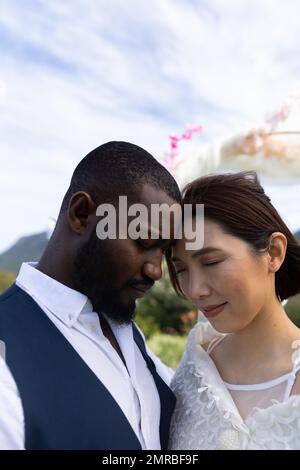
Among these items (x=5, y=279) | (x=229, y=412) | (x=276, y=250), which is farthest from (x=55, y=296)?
(x=5, y=279)

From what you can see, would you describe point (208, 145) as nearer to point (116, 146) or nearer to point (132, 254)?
point (116, 146)

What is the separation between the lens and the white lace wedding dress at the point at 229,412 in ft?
5.78

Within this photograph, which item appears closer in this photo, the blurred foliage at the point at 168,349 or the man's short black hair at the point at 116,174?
the man's short black hair at the point at 116,174

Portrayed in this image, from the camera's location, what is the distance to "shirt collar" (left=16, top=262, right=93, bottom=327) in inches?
72.4

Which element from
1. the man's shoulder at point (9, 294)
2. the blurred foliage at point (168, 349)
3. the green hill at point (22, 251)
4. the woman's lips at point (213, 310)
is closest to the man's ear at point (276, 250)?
the woman's lips at point (213, 310)

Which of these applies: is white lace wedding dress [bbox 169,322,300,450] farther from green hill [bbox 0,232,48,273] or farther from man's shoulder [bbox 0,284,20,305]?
green hill [bbox 0,232,48,273]

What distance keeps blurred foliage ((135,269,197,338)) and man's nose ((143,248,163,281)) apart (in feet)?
24.9

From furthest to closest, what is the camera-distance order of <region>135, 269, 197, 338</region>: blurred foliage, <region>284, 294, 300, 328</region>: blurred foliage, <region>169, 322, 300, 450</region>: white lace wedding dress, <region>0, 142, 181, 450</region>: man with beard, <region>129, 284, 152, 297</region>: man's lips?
<region>135, 269, 197, 338</region>: blurred foliage
<region>284, 294, 300, 328</region>: blurred foliage
<region>129, 284, 152, 297</region>: man's lips
<region>169, 322, 300, 450</region>: white lace wedding dress
<region>0, 142, 181, 450</region>: man with beard

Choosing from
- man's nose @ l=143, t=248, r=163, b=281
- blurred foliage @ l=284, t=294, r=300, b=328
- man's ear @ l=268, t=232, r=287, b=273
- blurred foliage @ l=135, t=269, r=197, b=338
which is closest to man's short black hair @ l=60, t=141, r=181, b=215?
man's nose @ l=143, t=248, r=163, b=281

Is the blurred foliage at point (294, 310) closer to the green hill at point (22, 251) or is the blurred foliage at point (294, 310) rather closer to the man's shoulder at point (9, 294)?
the green hill at point (22, 251)

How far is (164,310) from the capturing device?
9.70 meters

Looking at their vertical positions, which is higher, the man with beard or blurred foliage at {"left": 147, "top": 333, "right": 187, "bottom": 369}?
the man with beard

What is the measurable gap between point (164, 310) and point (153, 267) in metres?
7.95
